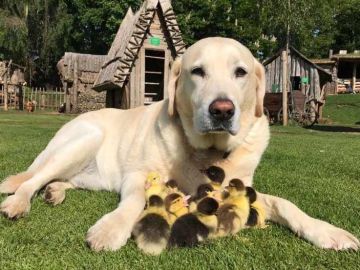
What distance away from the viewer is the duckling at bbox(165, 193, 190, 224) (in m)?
2.98

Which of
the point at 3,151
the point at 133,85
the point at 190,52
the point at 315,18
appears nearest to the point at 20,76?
the point at 315,18

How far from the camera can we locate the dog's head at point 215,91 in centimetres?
338

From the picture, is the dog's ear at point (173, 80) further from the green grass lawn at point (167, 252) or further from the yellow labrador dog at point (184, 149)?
the green grass lawn at point (167, 252)

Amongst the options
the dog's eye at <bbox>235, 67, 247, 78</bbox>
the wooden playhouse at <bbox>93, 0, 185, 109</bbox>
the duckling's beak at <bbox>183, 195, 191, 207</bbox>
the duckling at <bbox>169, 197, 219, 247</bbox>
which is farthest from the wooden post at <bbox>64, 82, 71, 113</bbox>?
the duckling at <bbox>169, 197, 219, 247</bbox>

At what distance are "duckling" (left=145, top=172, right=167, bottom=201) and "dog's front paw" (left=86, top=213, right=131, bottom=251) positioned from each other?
1.38 ft

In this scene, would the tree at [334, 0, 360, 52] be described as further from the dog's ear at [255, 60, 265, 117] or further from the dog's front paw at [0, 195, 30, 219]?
the dog's front paw at [0, 195, 30, 219]

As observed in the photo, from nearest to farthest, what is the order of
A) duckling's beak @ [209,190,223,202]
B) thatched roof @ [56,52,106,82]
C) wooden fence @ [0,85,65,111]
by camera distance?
1. duckling's beak @ [209,190,223,202]
2. thatched roof @ [56,52,106,82]
3. wooden fence @ [0,85,65,111]

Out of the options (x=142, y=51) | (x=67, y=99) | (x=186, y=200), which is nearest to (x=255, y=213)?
(x=186, y=200)

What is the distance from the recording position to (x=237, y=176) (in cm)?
379

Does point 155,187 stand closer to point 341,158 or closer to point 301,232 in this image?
point 301,232

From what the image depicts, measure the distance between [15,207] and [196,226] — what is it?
4.60ft

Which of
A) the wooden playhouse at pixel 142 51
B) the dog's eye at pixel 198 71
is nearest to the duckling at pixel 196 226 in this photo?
the dog's eye at pixel 198 71

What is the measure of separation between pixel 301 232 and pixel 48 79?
49.5 metres

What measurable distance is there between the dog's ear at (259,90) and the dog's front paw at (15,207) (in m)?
2.02
